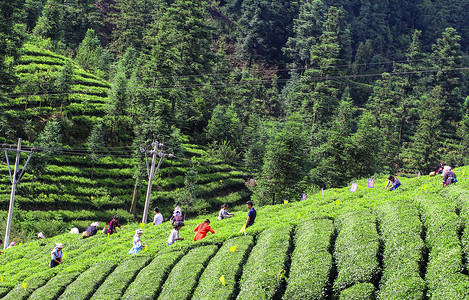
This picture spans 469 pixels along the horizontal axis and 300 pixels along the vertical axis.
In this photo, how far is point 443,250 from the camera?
14992 millimetres

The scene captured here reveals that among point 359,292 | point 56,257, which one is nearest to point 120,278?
point 56,257

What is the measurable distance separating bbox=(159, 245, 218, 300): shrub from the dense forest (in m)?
21.8

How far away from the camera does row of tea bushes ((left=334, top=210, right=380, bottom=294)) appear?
14828 mm

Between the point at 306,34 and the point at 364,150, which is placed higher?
the point at 306,34

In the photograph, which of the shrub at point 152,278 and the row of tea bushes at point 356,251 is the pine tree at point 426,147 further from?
the shrub at point 152,278

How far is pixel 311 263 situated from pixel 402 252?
10.4 ft

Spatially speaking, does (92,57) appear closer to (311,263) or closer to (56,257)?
(56,257)

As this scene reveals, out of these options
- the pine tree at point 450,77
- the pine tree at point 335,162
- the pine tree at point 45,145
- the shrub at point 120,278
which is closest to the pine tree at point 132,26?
the pine tree at point 45,145

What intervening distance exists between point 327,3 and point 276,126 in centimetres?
8096

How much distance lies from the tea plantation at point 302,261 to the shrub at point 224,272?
46 mm

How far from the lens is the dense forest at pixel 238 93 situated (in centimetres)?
4647

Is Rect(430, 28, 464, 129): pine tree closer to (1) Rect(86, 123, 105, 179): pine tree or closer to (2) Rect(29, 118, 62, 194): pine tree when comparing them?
(1) Rect(86, 123, 105, 179): pine tree

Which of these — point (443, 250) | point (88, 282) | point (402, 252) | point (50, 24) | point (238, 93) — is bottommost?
point (88, 282)

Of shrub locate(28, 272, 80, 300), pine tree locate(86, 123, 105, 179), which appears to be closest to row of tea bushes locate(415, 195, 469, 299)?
shrub locate(28, 272, 80, 300)
